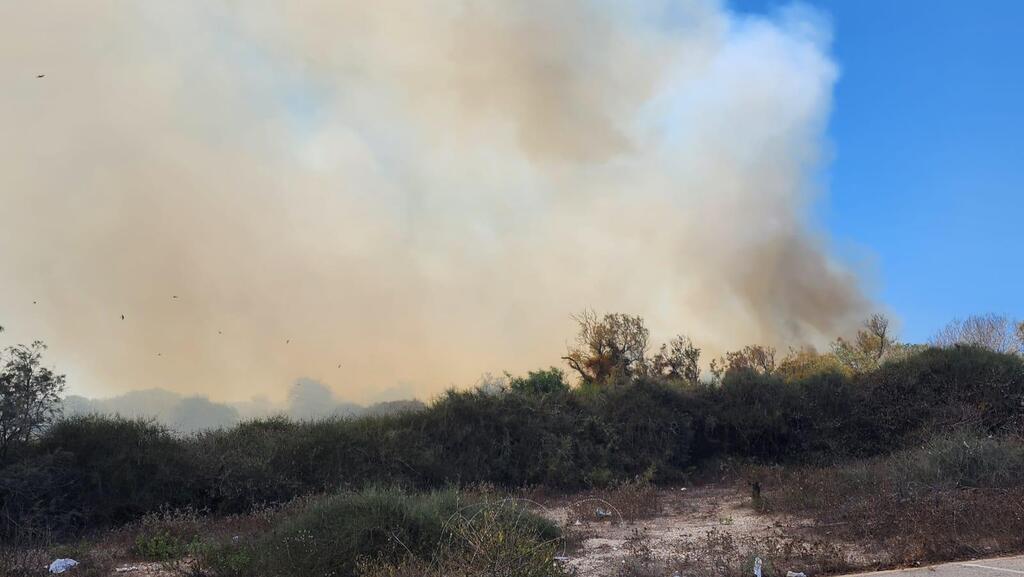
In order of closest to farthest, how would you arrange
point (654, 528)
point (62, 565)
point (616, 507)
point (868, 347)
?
point (62, 565)
point (654, 528)
point (616, 507)
point (868, 347)

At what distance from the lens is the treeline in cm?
1361

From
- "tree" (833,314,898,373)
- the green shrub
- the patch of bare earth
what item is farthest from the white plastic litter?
"tree" (833,314,898,373)

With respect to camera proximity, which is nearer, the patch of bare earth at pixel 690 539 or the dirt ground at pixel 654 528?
the patch of bare earth at pixel 690 539

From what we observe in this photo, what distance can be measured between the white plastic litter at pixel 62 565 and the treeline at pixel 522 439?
9.85 ft

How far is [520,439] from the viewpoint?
1809cm

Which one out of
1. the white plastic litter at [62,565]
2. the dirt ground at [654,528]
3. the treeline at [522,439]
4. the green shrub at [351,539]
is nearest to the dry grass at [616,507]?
the dirt ground at [654,528]

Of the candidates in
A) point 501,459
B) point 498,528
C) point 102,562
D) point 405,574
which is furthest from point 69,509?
Answer: point 498,528

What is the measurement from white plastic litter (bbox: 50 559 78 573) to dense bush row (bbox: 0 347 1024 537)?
10.7 feet

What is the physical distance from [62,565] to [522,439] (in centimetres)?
1078

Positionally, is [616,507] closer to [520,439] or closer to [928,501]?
[520,439]

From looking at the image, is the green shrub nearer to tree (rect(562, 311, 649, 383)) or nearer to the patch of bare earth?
the patch of bare earth

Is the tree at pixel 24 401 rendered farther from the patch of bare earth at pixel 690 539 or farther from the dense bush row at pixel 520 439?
the patch of bare earth at pixel 690 539

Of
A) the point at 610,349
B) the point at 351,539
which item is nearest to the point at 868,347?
the point at 610,349

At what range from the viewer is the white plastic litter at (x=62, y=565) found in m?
9.13
